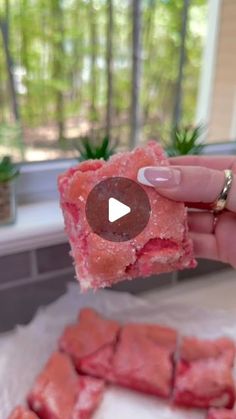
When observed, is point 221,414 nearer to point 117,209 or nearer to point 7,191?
point 117,209

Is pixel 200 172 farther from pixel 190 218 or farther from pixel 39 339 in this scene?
pixel 39 339

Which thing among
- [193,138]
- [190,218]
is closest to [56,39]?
[193,138]

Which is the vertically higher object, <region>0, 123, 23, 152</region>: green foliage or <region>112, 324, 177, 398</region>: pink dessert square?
<region>0, 123, 23, 152</region>: green foliage

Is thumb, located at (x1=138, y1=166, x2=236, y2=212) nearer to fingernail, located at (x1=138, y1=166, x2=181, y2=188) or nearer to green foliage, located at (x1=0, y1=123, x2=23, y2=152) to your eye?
fingernail, located at (x1=138, y1=166, x2=181, y2=188)

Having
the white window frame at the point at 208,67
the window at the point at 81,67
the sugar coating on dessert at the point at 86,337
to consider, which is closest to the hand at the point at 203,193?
the sugar coating on dessert at the point at 86,337

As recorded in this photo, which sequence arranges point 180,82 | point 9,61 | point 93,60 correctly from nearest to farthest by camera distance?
1. point 9,61
2. point 93,60
3. point 180,82

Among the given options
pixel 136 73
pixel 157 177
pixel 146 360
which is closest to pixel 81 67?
pixel 136 73

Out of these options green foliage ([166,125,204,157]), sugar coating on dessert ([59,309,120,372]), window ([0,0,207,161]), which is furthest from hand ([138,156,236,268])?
window ([0,0,207,161])
